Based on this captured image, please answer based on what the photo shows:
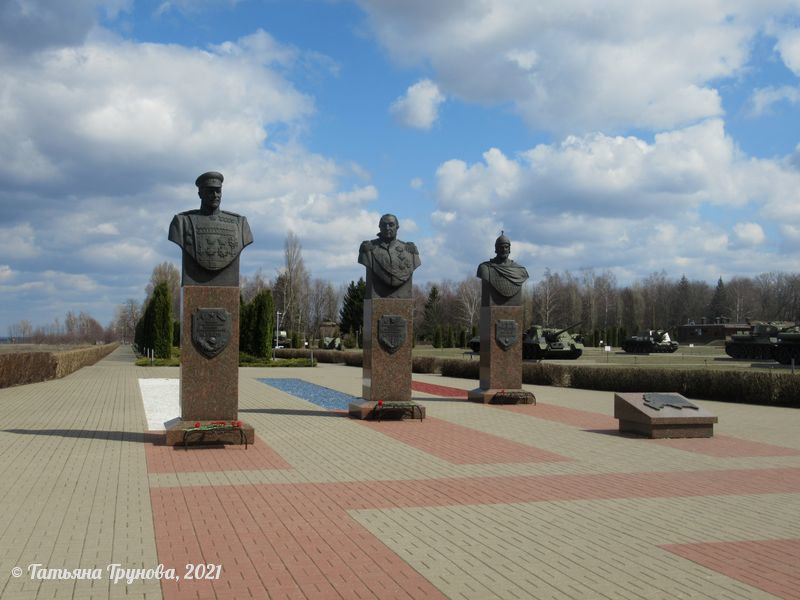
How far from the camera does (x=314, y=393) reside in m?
19.5

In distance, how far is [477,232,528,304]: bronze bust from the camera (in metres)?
16.8

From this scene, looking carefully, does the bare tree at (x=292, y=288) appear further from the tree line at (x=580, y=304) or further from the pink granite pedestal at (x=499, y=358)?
the pink granite pedestal at (x=499, y=358)

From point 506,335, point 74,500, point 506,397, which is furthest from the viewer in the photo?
point 506,335

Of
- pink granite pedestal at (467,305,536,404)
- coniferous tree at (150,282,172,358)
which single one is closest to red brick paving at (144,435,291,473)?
pink granite pedestal at (467,305,536,404)

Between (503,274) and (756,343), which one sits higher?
(503,274)

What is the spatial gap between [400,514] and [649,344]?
153 feet

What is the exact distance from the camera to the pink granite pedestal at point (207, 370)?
10219 mm

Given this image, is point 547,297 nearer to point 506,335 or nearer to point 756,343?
point 756,343

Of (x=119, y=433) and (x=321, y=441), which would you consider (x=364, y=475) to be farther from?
(x=119, y=433)

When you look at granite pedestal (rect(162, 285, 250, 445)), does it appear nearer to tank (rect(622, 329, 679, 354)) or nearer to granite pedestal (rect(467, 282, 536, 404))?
granite pedestal (rect(467, 282, 536, 404))

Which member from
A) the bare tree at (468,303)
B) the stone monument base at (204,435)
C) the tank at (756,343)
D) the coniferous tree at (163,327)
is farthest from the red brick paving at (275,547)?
the bare tree at (468,303)

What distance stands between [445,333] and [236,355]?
201 ft

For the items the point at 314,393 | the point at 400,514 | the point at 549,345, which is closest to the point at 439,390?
the point at 314,393

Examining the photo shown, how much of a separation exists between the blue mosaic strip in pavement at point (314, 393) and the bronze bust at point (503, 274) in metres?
3.94
